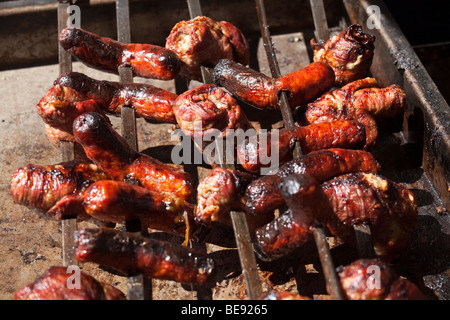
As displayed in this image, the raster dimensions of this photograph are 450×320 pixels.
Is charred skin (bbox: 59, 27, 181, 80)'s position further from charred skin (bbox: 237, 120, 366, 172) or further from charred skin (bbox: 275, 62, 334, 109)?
charred skin (bbox: 237, 120, 366, 172)

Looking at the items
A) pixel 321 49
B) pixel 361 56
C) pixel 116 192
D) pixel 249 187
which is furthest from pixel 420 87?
pixel 116 192

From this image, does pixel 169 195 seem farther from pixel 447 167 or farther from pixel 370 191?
pixel 447 167

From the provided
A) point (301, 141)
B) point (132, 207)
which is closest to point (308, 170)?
point (301, 141)

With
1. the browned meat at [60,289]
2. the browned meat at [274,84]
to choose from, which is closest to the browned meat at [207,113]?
the browned meat at [274,84]

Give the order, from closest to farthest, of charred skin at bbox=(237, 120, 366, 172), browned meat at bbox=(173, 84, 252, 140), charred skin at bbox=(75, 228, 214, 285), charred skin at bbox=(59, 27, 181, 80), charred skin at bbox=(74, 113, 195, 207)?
charred skin at bbox=(75, 228, 214, 285), charred skin at bbox=(74, 113, 195, 207), charred skin at bbox=(237, 120, 366, 172), browned meat at bbox=(173, 84, 252, 140), charred skin at bbox=(59, 27, 181, 80)

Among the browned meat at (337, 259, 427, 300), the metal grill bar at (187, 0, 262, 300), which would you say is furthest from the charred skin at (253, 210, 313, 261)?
the browned meat at (337, 259, 427, 300)

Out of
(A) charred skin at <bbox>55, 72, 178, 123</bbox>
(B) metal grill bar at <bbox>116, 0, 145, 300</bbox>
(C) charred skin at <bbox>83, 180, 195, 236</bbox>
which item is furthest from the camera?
(A) charred skin at <bbox>55, 72, 178, 123</bbox>

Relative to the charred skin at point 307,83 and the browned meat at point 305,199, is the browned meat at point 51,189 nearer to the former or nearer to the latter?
the browned meat at point 305,199
